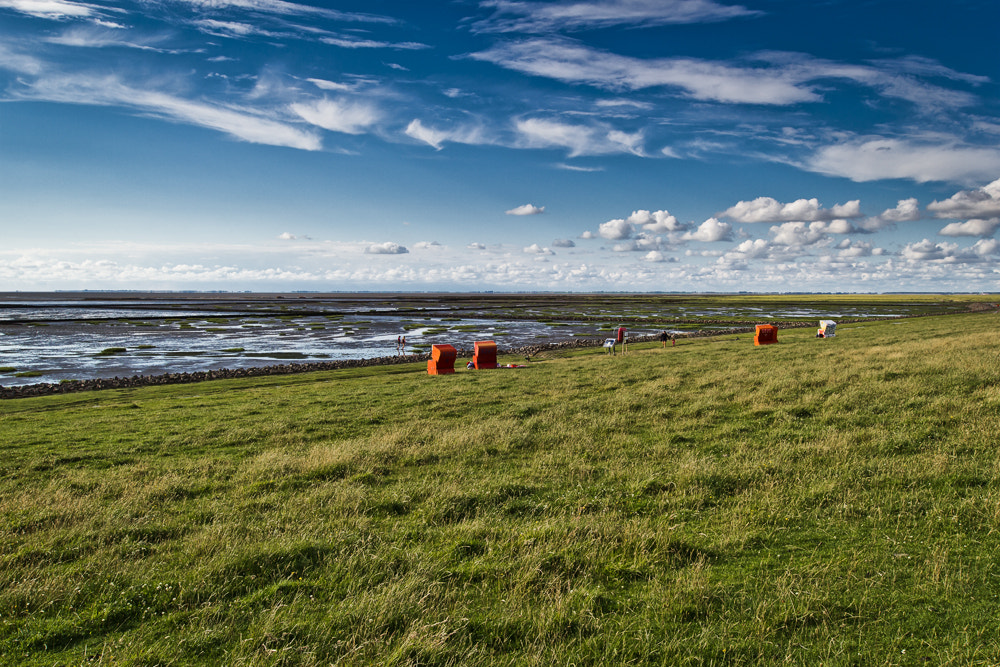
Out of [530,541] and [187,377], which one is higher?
[530,541]

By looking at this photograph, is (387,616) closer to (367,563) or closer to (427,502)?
(367,563)

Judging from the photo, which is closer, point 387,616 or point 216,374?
point 387,616

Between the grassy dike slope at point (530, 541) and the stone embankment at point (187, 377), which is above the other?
the grassy dike slope at point (530, 541)

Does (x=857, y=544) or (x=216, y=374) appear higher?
(x=857, y=544)

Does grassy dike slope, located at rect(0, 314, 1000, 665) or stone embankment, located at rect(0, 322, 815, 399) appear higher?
grassy dike slope, located at rect(0, 314, 1000, 665)

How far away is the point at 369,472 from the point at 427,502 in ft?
7.43

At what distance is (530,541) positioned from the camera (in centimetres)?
652

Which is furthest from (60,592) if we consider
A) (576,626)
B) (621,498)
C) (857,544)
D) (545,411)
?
(545,411)

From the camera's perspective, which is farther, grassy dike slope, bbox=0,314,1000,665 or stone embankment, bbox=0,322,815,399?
stone embankment, bbox=0,322,815,399

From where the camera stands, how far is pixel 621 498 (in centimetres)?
802

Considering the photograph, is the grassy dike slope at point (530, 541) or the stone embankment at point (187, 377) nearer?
the grassy dike slope at point (530, 541)

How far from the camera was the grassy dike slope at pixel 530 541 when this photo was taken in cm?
473

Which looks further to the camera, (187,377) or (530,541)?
(187,377)

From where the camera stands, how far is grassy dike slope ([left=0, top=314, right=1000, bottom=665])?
4.73 metres
